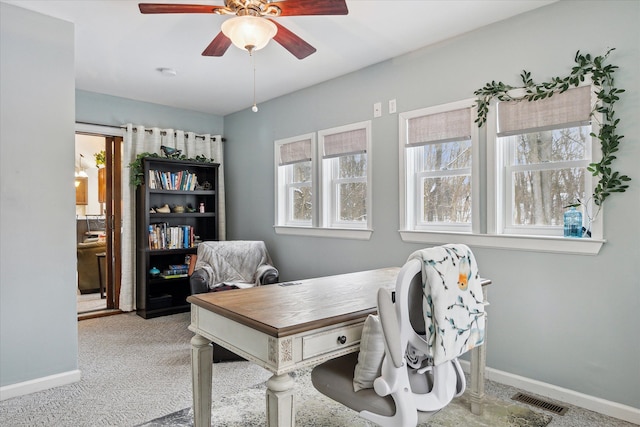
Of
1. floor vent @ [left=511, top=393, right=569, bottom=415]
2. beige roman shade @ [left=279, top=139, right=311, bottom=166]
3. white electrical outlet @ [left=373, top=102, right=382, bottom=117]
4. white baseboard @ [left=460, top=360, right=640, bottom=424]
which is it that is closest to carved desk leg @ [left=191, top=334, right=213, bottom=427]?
floor vent @ [left=511, top=393, right=569, bottom=415]

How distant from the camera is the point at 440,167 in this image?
132 inches

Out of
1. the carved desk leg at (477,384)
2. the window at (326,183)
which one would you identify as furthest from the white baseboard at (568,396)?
the window at (326,183)

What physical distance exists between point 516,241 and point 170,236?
389 centimetres

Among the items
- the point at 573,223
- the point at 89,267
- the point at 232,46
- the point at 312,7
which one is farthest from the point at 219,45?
the point at 89,267

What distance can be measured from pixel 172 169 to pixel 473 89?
3827 millimetres

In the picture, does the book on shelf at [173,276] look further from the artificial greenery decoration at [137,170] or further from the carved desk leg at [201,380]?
the carved desk leg at [201,380]

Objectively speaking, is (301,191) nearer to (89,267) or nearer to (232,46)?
(232,46)

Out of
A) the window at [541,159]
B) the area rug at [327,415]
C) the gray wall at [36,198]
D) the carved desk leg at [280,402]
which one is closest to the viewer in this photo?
the carved desk leg at [280,402]

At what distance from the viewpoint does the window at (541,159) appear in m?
2.59

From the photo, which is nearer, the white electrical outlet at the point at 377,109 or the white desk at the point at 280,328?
the white desk at the point at 280,328

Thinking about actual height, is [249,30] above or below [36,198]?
above

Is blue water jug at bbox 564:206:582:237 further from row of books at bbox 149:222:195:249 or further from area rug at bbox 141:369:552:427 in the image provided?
row of books at bbox 149:222:195:249

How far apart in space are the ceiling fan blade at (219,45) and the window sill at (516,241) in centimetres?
199

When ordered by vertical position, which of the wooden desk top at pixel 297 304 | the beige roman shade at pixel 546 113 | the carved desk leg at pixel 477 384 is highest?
the beige roman shade at pixel 546 113
